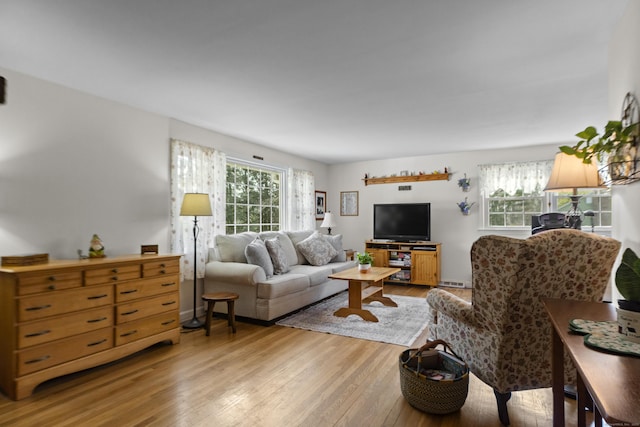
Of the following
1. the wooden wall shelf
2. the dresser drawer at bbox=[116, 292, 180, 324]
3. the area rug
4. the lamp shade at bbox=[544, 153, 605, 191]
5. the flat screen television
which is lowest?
the area rug

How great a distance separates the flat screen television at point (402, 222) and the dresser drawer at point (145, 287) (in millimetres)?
4031

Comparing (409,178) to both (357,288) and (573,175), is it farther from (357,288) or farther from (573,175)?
(573,175)

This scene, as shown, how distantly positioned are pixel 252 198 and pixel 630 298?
15.9ft

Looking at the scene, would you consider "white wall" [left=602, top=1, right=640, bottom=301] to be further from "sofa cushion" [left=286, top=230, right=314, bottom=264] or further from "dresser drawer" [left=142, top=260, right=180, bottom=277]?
"sofa cushion" [left=286, top=230, right=314, bottom=264]

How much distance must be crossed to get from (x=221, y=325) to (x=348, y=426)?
2328 millimetres

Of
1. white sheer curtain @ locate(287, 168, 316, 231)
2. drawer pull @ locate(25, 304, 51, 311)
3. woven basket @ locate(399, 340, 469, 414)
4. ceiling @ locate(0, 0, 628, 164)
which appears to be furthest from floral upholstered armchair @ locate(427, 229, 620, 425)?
white sheer curtain @ locate(287, 168, 316, 231)

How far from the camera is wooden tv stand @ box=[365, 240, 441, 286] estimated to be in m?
5.93

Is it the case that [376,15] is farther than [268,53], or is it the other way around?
[268,53]

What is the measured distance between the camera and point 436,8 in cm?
190

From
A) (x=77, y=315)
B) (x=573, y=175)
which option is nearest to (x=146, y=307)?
(x=77, y=315)

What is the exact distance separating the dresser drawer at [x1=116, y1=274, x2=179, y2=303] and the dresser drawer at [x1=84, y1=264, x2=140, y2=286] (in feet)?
0.19

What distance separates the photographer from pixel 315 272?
4.68 meters

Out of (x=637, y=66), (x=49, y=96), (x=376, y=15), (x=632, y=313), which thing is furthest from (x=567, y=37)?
(x=49, y=96)

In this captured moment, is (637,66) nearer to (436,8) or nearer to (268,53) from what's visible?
(436,8)
